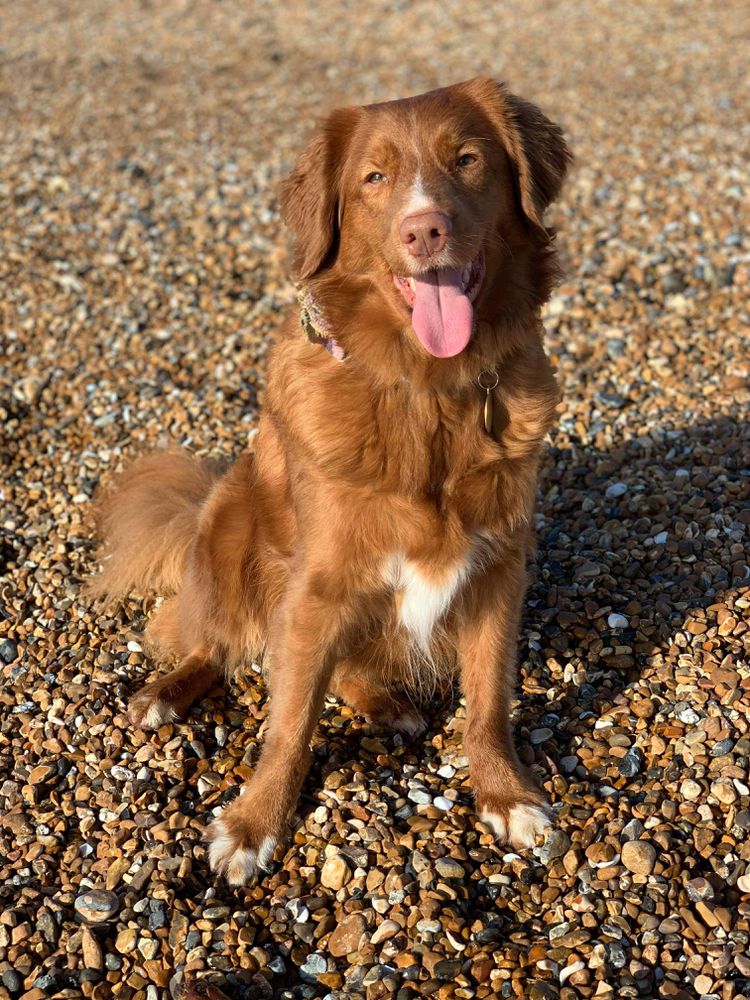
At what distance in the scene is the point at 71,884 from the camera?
3.50 m

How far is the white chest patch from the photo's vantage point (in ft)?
11.2

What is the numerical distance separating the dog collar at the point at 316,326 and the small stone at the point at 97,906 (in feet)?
6.20

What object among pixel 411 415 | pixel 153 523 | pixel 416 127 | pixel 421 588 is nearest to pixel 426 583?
pixel 421 588

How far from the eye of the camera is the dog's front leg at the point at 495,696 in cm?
362

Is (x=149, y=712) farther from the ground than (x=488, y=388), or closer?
closer

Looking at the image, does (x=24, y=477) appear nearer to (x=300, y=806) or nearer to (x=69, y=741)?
(x=69, y=741)

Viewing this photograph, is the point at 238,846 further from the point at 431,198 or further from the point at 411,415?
the point at 431,198

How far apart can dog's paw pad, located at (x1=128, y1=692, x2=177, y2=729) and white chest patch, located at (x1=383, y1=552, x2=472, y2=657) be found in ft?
3.63

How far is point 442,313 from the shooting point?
3172 millimetres

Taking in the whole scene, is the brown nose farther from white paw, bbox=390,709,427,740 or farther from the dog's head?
white paw, bbox=390,709,427,740

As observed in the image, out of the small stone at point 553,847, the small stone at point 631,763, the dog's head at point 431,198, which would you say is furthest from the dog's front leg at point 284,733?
the small stone at point 631,763

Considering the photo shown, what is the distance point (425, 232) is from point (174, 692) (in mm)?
2115

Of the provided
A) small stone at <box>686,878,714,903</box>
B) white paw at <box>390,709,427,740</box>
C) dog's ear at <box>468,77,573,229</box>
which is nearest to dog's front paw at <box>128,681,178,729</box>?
white paw at <box>390,709,427,740</box>

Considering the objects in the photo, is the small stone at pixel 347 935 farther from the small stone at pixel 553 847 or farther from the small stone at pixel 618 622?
the small stone at pixel 618 622
